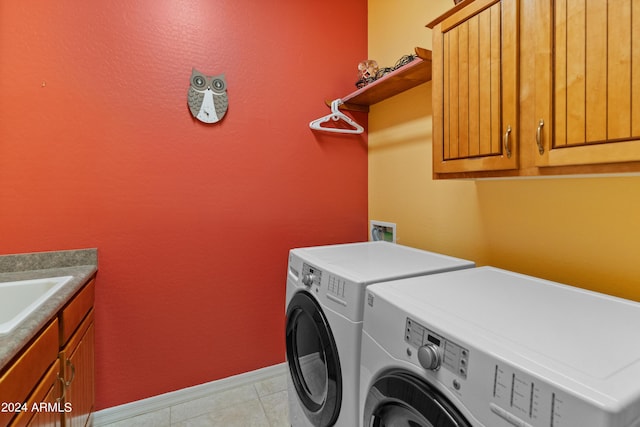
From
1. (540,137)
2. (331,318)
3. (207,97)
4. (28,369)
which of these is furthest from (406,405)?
(207,97)

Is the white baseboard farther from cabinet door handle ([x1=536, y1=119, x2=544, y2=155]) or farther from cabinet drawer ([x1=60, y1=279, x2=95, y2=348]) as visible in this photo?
cabinet door handle ([x1=536, y1=119, x2=544, y2=155])

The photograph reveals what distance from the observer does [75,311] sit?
4.31ft

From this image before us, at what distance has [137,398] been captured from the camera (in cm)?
179

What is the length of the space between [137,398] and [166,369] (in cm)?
20

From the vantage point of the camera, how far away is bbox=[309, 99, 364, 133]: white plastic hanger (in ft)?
7.10

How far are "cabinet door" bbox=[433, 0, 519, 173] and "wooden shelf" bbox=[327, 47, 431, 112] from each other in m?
0.23

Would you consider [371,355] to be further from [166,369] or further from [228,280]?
[166,369]

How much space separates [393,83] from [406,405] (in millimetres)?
1685

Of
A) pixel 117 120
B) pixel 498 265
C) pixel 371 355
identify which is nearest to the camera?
pixel 371 355

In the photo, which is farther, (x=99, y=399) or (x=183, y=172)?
(x=183, y=172)

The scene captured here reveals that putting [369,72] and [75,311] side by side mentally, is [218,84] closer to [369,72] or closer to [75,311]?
[369,72]

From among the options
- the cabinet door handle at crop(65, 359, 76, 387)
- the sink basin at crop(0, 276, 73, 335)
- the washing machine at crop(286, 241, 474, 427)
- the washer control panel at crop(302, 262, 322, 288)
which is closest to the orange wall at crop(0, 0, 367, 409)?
the sink basin at crop(0, 276, 73, 335)

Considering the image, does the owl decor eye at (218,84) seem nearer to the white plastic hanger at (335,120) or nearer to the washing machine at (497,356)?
the white plastic hanger at (335,120)

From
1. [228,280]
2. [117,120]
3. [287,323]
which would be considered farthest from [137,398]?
[117,120]
